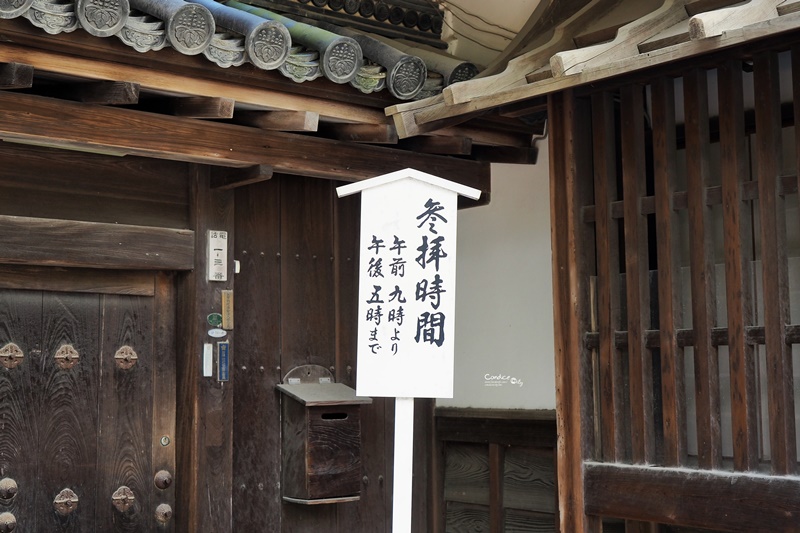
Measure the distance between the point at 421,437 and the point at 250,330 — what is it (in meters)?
1.69

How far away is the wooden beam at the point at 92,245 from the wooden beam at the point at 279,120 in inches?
34.4

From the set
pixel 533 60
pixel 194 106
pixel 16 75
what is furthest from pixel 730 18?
pixel 16 75

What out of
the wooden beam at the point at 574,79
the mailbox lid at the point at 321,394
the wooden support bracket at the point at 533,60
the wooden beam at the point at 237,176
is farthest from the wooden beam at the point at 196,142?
the mailbox lid at the point at 321,394

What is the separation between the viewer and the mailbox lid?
621cm

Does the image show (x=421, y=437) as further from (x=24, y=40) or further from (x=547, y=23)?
(x=24, y=40)

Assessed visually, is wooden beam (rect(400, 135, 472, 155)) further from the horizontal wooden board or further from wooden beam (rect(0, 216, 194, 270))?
the horizontal wooden board

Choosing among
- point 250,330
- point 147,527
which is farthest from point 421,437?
point 147,527

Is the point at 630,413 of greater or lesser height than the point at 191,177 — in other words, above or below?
below

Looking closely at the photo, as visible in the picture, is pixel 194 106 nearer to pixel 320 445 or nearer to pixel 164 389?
pixel 164 389

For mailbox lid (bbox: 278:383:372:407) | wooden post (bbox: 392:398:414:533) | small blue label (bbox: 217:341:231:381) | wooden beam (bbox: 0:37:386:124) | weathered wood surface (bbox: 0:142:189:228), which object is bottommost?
wooden post (bbox: 392:398:414:533)

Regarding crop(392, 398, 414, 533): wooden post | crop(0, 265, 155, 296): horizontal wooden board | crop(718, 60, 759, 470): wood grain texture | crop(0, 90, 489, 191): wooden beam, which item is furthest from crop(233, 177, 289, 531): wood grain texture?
crop(718, 60, 759, 470): wood grain texture

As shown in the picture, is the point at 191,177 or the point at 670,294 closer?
the point at 670,294

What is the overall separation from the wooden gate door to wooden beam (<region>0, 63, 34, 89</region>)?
4.63 feet

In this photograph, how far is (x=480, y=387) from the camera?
7160mm
